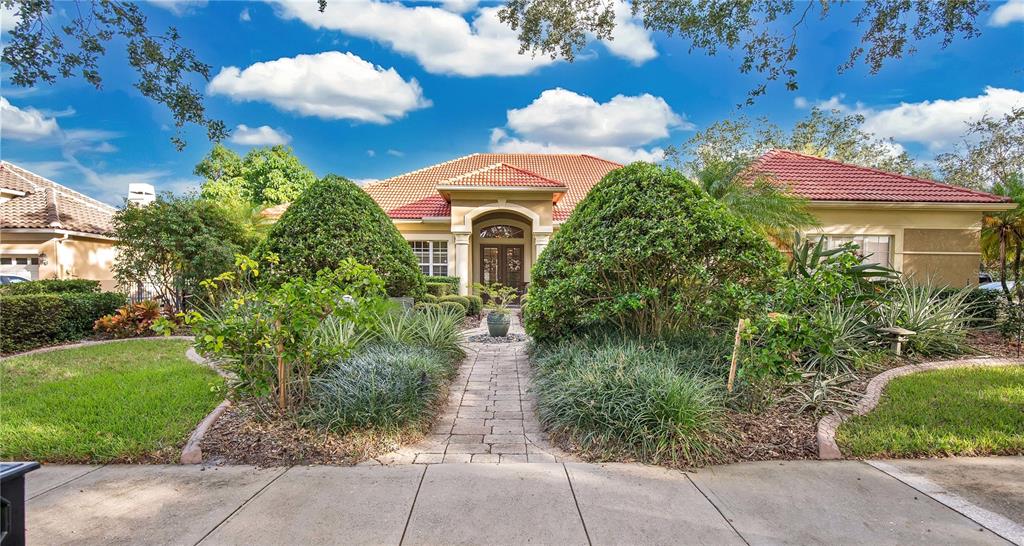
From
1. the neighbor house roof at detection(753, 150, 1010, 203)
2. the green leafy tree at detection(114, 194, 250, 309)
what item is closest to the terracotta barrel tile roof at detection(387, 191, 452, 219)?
the green leafy tree at detection(114, 194, 250, 309)

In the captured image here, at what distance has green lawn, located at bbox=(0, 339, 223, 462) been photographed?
4223 millimetres

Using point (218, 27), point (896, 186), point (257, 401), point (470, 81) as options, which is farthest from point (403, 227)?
point (896, 186)

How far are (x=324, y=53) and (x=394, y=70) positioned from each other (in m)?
2.75

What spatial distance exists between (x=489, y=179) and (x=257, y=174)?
2473 cm

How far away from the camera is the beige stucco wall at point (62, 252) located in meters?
14.3

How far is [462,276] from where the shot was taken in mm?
16781

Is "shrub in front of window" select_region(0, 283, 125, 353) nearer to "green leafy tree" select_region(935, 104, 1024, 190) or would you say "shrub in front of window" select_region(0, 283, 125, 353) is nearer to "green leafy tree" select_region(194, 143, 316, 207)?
"green leafy tree" select_region(194, 143, 316, 207)

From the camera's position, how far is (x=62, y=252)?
14758mm

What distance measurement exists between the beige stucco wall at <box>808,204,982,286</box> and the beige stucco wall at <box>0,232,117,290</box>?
21.4m

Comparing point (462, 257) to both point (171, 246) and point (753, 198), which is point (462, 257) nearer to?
point (171, 246)

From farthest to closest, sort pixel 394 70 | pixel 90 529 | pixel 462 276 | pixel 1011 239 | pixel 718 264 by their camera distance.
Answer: pixel 462 276
pixel 1011 239
pixel 394 70
pixel 718 264
pixel 90 529

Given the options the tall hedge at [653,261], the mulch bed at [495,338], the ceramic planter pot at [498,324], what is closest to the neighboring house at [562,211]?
the mulch bed at [495,338]

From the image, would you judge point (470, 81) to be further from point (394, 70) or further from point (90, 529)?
point (90, 529)

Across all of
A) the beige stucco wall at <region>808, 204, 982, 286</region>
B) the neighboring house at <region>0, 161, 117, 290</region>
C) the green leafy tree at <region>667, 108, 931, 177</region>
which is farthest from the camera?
the green leafy tree at <region>667, 108, 931, 177</region>
